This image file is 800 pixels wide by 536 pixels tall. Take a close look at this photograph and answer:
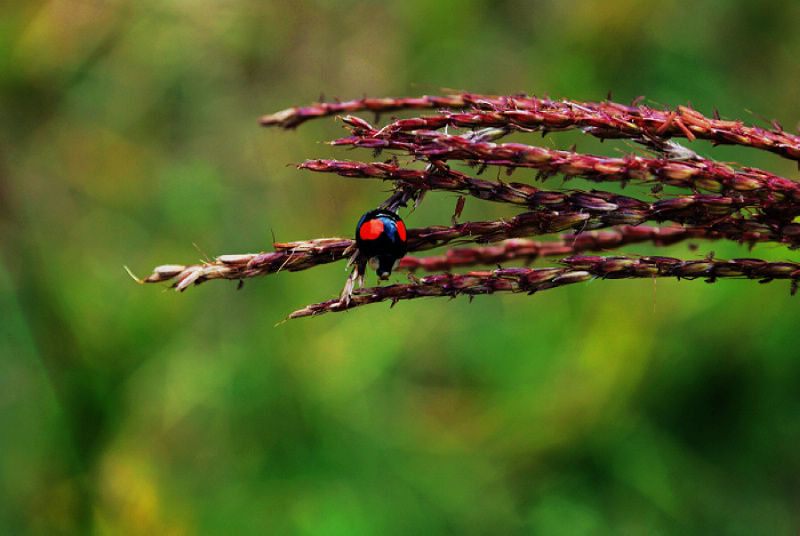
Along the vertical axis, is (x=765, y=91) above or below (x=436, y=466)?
above

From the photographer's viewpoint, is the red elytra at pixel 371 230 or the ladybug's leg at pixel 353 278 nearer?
the ladybug's leg at pixel 353 278

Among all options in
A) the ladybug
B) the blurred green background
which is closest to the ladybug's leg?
the ladybug

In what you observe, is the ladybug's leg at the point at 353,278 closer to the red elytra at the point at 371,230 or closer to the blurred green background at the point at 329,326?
the red elytra at the point at 371,230

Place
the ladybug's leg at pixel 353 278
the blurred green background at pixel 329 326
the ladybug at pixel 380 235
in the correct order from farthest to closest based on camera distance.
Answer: the blurred green background at pixel 329 326 < the ladybug at pixel 380 235 < the ladybug's leg at pixel 353 278

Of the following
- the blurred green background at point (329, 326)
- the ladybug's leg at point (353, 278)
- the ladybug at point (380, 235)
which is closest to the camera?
the ladybug's leg at point (353, 278)

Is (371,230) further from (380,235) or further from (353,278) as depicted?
(353,278)

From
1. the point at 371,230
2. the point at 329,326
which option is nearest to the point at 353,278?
the point at 371,230

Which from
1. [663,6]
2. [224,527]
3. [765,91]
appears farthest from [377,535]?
[663,6]

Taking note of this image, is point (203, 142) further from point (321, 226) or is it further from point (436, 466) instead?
point (436, 466)

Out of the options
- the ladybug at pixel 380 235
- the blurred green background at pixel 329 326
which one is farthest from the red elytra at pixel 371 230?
the blurred green background at pixel 329 326
